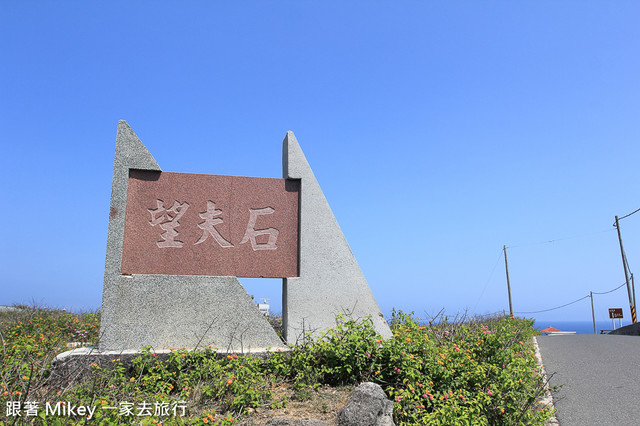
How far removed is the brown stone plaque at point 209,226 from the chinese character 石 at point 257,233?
0.01 meters

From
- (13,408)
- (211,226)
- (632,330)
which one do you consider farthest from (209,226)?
(632,330)

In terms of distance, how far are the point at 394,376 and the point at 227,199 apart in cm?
279

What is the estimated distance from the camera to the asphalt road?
4234mm

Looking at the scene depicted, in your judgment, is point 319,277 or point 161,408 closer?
point 161,408

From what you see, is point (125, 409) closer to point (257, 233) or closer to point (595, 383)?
point (257, 233)

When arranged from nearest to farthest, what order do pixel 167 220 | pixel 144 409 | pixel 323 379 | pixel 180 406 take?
pixel 144 409 < pixel 180 406 < pixel 323 379 < pixel 167 220

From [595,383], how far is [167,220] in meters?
5.58

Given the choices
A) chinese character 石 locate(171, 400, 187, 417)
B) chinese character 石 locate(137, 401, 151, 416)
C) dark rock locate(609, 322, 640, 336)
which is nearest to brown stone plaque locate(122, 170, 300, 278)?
chinese character 石 locate(171, 400, 187, 417)

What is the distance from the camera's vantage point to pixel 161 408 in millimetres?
3332

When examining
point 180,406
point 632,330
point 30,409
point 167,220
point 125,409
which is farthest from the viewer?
point 632,330

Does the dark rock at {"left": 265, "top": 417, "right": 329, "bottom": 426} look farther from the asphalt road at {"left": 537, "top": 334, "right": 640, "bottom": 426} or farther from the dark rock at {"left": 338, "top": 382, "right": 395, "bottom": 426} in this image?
the asphalt road at {"left": 537, "top": 334, "right": 640, "bottom": 426}

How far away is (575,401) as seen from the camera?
4.65 metres

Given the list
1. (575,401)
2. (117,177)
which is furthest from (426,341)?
(117,177)

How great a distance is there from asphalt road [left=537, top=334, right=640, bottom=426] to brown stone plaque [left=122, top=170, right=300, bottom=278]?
3328 mm
